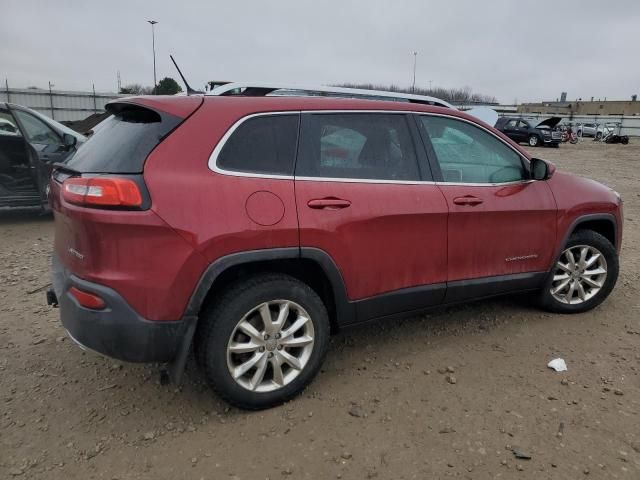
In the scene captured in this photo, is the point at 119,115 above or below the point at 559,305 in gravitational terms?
above

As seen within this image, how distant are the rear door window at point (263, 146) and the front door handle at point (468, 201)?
3.91 ft

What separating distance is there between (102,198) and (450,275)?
7.25 feet

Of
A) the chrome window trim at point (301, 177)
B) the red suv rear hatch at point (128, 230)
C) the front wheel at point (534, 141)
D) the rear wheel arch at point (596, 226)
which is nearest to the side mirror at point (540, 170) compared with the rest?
the chrome window trim at point (301, 177)

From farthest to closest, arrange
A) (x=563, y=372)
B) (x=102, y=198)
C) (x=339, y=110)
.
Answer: (x=563, y=372), (x=339, y=110), (x=102, y=198)

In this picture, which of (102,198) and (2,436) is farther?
(2,436)

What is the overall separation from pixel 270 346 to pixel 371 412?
2.24ft

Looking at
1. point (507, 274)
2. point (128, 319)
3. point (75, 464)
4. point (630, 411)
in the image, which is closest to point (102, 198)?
point (128, 319)

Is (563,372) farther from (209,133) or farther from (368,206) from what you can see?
(209,133)

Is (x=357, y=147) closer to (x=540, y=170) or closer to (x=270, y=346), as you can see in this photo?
(x=270, y=346)

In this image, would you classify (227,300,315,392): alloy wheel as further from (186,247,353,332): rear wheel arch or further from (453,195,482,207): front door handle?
(453,195,482,207): front door handle

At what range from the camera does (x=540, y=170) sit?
3.69m

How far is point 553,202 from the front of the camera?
3.79m

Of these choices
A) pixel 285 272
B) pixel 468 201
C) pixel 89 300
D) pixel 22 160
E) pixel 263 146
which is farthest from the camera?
pixel 22 160

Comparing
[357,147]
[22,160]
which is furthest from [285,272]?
[22,160]
